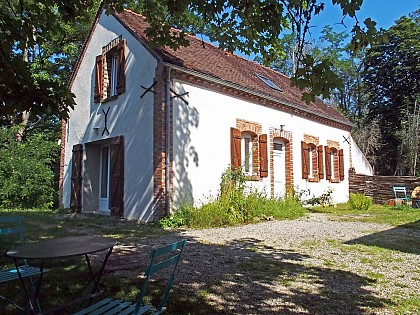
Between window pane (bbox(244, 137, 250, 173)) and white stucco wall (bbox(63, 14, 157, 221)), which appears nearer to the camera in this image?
white stucco wall (bbox(63, 14, 157, 221))

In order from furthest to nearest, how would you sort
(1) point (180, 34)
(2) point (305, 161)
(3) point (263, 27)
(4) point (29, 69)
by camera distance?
(2) point (305, 161), (1) point (180, 34), (4) point (29, 69), (3) point (263, 27)

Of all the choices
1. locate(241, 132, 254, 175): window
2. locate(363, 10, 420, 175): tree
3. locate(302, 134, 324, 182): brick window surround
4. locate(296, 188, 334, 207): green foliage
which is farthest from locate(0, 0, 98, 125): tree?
locate(363, 10, 420, 175): tree

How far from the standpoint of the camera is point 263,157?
39.5 feet

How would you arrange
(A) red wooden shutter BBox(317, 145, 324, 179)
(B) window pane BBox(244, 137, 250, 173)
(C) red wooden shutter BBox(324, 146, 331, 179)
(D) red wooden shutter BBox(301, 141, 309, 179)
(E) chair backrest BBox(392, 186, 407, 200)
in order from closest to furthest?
(B) window pane BBox(244, 137, 250, 173), (D) red wooden shutter BBox(301, 141, 309, 179), (A) red wooden shutter BBox(317, 145, 324, 179), (C) red wooden shutter BBox(324, 146, 331, 179), (E) chair backrest BBox(392, 186, 407, 200)

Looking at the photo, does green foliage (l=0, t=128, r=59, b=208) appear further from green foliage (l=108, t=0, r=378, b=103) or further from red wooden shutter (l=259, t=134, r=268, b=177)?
green foliage (l=108, t=0, r=378, b=103)

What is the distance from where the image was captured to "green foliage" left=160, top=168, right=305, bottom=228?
8.71m

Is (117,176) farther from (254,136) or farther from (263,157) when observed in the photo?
(263,157)

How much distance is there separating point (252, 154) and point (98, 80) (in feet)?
19.2

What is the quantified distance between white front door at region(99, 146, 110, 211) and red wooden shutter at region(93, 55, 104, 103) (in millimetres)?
1769

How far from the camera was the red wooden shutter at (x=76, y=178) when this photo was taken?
12086mm

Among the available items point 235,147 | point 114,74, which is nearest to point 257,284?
point 235,147

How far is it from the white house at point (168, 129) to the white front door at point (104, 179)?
36mm

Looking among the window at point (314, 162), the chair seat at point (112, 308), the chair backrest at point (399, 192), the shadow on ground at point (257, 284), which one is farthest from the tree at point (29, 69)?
the chair backrest at point (399, 192)

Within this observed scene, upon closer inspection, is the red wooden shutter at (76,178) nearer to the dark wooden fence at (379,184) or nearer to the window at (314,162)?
the window at (314,162)
